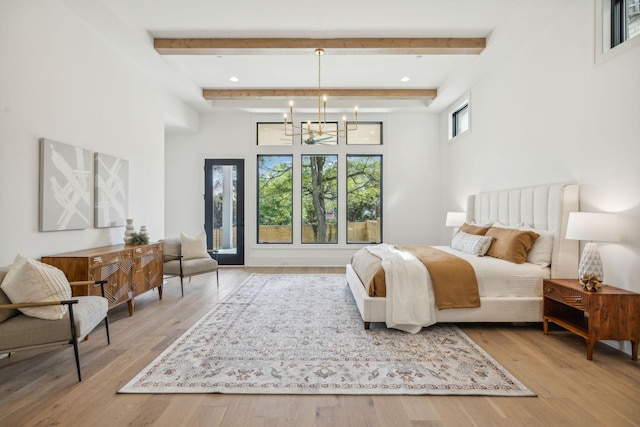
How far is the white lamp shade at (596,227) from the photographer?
2740 millimetres

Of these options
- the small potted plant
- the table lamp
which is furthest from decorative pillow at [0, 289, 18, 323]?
the table lamp

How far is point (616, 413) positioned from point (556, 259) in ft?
5.59

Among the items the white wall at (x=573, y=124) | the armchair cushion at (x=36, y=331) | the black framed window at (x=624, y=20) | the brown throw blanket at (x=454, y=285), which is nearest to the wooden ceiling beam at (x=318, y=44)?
the white wall at (x=573, y=124)

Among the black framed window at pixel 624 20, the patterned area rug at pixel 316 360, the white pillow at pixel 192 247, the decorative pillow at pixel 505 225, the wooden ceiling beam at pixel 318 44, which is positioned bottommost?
the patterned area rug at pixel 316 360

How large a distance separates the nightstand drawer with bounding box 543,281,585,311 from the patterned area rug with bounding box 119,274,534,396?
841 millimetres

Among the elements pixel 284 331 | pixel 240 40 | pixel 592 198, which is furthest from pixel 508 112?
pixel 284 331

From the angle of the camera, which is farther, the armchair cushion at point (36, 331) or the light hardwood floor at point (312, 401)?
the armchair cushion at point (36, 331)

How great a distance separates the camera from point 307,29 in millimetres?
4094

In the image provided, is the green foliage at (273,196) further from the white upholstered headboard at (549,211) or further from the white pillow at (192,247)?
the white upholstered headboard at (549,211)

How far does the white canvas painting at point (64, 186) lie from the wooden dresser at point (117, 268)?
1.10ft

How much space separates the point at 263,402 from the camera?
2.12 meters

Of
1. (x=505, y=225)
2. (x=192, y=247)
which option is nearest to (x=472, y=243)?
(x=505, y=225)

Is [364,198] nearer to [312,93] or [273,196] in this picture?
[273,196]

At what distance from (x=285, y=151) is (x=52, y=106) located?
171 inches
